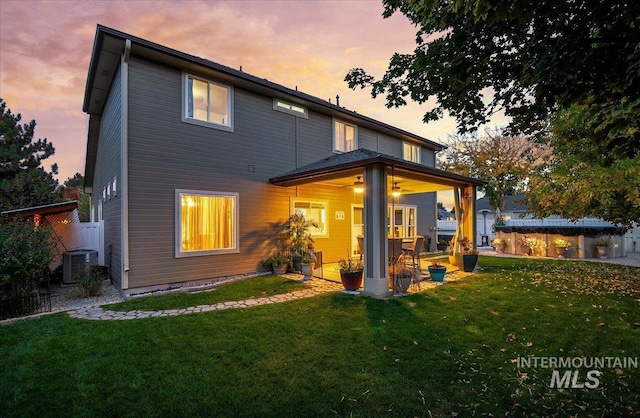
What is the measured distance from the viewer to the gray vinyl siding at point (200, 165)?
695cm

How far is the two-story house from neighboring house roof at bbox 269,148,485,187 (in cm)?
3

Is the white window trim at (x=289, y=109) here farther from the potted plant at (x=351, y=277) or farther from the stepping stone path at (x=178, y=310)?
the stepping stone path at (x=178, y=310)

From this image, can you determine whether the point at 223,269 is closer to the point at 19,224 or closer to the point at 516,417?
the point at 19,224

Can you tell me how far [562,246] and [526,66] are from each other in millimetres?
13917

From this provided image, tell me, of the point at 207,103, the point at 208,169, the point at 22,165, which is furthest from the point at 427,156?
the point at 22,165

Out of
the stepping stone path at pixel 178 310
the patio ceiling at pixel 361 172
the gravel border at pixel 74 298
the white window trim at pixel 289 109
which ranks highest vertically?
the white window trim at pixel 289 109

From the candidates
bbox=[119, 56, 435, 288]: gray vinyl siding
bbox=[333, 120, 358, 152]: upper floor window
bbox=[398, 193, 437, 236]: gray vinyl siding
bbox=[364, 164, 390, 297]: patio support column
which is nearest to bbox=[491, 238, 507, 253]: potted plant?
bbox=[398, 193, 437, 236]: gray vinyl siding

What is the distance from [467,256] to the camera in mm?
9484

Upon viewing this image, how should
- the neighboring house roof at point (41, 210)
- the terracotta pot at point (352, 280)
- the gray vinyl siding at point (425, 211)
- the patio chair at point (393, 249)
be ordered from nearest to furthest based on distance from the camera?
the terracotta pot at point (352, 280), the patio chair at point (393, 249), the neighboring house roof at point (41, 210), the gray vinyl siding at point (425, 211)

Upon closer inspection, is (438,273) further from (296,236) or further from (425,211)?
(425,211)

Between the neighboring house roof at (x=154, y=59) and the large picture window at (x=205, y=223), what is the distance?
10.4 feet

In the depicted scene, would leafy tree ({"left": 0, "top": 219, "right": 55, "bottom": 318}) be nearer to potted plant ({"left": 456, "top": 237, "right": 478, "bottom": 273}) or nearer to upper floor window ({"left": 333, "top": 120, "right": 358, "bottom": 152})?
upper floor window ({"left": 333, "top": 120, "right": 358, "bottom": 152})

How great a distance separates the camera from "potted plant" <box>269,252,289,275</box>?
899 cm

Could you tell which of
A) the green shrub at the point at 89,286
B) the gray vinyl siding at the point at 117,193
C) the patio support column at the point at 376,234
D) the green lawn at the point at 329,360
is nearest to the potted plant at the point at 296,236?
the patio support column at the point at 376,234
